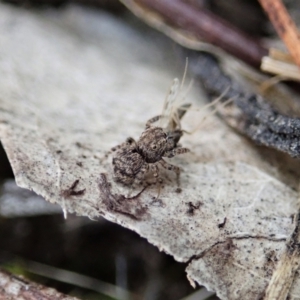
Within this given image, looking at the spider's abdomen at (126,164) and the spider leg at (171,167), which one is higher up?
the spider leg at (171,167)

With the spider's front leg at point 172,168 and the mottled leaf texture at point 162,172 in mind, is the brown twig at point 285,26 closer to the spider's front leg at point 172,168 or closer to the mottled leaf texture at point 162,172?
the mottled leaf texture at point 162,172

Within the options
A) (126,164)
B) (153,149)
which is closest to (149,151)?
(153,149)

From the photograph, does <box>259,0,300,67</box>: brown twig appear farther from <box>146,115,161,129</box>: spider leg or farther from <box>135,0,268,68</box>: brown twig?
<box>146,115,161,129</box>: spider leg

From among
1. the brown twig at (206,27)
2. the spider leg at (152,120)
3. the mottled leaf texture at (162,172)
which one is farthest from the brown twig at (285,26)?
the spider leg at (152,120)

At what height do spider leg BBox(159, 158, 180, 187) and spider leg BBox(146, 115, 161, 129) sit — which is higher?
spider leg BBox(146, 115, 161, 129)

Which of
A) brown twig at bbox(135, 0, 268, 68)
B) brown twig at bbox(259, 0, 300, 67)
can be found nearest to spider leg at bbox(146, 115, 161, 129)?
brown twig at bbox(135, 0, 268, 68)
